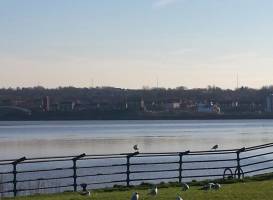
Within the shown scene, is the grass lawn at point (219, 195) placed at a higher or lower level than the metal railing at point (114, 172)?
higher

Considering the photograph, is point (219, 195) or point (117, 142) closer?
point (219, 195)

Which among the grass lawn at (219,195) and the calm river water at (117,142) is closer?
the grass lawn at (219,195)

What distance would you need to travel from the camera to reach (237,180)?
82.1ft

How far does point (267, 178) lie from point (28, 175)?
51.9 feet

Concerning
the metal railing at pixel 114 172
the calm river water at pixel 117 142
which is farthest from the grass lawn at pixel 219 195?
the calm river water at pixel 117 142

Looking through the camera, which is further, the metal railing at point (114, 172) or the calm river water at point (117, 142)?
the calm river water at point (117, 142)

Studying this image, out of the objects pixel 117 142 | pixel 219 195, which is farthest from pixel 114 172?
pixel 117 142

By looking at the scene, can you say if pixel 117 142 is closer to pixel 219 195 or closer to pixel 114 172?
pixel 114 172

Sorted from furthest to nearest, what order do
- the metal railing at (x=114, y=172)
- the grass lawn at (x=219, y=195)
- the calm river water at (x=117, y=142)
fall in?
the calm river water at (x=117, y=142), the metal railing at (x=114, y=172), the grass lawn at (x=219, y=195)

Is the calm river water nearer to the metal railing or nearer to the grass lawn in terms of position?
the metal railing

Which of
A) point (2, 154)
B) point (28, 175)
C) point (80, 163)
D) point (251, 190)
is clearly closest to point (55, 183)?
point (28, 175)

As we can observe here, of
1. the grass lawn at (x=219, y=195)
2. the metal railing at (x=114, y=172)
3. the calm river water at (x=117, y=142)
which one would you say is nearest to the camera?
the grass lawn at (x=219, y=195)

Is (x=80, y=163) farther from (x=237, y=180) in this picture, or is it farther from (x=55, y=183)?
(x=237, y=180)

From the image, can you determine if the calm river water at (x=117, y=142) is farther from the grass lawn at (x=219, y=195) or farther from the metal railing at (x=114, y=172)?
the grass lawn at (x=219, y=195)
